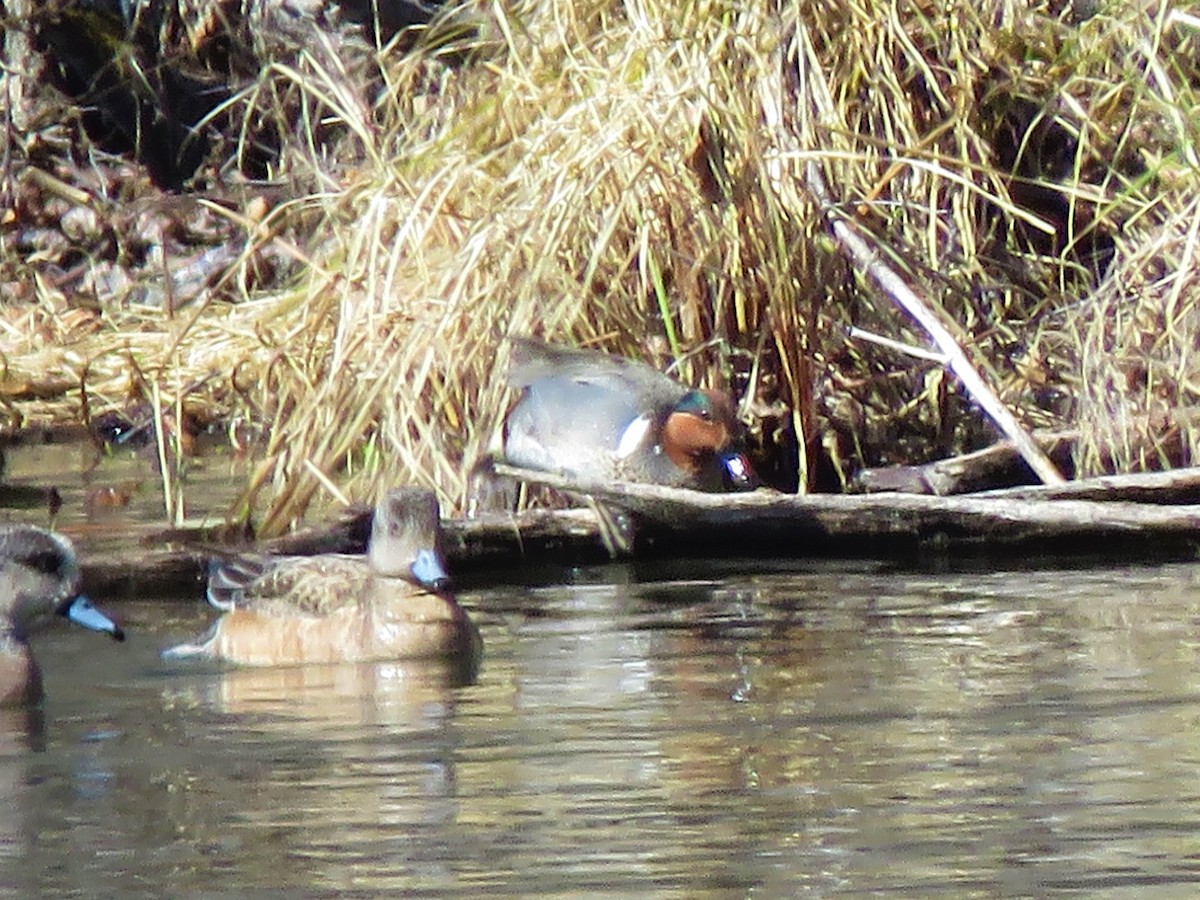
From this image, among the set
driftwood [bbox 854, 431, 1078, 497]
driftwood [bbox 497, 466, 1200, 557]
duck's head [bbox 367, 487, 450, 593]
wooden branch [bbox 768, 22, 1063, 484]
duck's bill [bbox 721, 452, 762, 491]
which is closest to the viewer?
duck's head [bbox 367, 487, 450, 593]

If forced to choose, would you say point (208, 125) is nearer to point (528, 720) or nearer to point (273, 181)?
point (273, 181)

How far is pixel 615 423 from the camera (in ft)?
28.6

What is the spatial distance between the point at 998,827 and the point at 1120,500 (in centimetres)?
325

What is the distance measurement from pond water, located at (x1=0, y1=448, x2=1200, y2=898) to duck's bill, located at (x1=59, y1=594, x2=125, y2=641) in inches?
5.5

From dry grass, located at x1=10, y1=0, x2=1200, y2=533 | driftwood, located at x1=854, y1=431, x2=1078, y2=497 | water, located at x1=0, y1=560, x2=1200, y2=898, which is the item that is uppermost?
dry grass, located at x1=10, y1=0, x2=1200, y2=533

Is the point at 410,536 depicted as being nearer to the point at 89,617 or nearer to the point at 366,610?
the point at 366,610

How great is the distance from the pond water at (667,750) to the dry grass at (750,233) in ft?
3.43

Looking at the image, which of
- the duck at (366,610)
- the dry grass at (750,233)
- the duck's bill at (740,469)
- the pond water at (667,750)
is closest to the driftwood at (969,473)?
the dry grass at (750,233)

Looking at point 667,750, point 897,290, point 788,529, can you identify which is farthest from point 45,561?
point 897,290

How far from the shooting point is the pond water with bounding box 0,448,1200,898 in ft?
14.1

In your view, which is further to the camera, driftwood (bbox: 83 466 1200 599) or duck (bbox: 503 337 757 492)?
duck (bbox: 503 337 757 492)

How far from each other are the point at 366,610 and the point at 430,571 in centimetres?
26

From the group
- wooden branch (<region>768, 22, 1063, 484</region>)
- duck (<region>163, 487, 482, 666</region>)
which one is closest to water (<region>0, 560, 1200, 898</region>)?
duck (<region>163, 487, 482, 666</region>)

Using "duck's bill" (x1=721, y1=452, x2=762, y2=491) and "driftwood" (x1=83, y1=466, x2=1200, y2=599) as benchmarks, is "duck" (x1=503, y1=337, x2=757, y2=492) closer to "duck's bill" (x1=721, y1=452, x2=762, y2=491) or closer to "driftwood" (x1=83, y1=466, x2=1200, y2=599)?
"duck's bill" (x1=721, y1=452, x2=762, y2=491)
